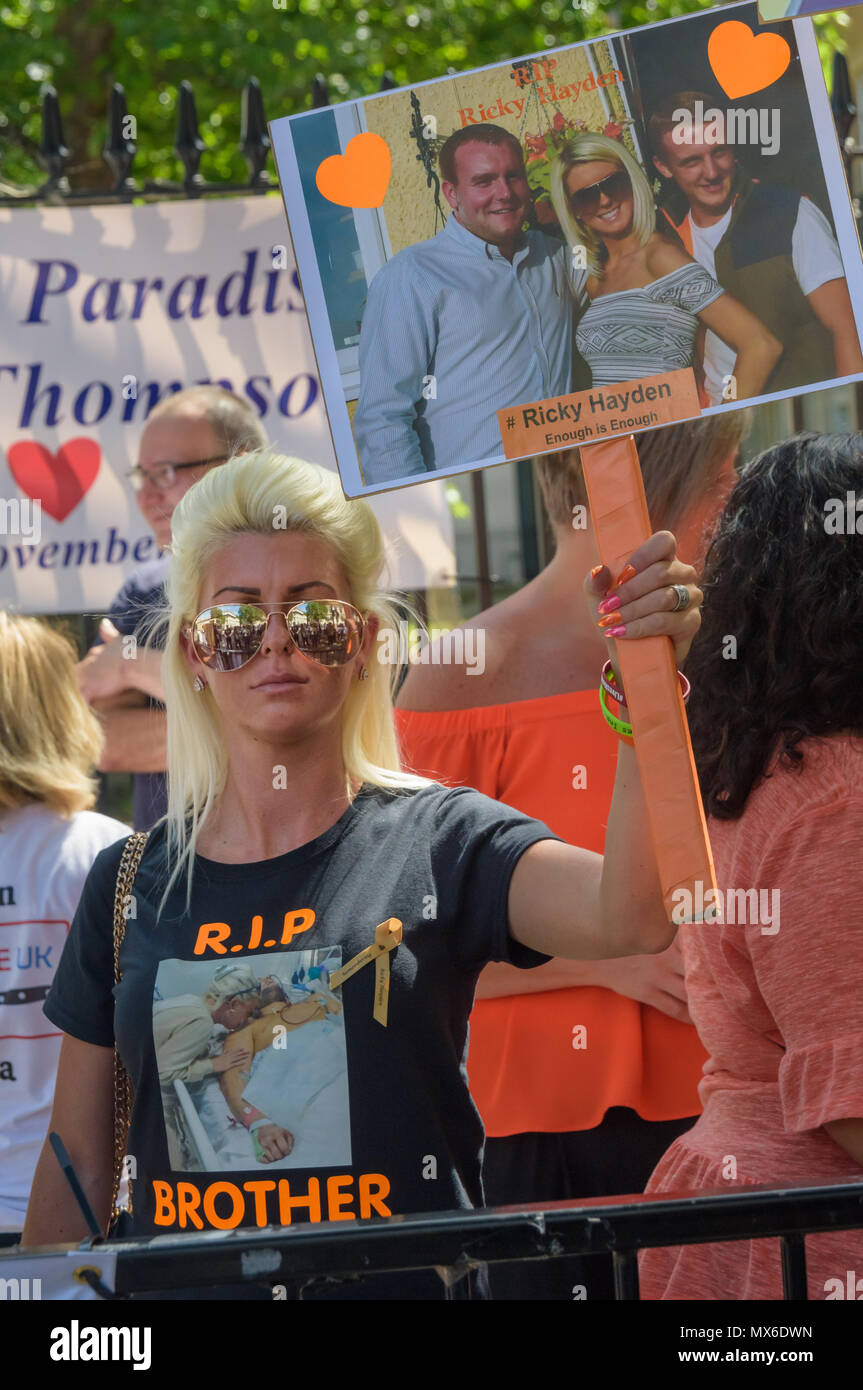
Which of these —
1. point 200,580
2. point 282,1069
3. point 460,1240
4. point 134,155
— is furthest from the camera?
point 134,155

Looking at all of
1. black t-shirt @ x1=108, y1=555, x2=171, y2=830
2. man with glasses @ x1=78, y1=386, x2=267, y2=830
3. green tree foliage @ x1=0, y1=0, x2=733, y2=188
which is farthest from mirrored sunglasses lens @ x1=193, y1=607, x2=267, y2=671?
green tree foliage @ x1=0, y1=0, x2=733, y2=188

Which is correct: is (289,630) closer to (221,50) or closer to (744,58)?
(744,58)

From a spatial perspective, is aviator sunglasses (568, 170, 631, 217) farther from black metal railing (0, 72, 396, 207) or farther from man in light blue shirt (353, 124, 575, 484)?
black metal railing (0, 72, 396, 207)

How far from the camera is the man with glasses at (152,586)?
3.94m

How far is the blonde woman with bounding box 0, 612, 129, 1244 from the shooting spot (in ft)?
9.24

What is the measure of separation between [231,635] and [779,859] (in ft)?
2.50

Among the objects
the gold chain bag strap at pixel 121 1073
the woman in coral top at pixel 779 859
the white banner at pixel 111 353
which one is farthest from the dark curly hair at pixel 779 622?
the white banner at pixel 111 353

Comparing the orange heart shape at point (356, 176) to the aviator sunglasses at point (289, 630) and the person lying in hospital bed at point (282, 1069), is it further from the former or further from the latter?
the person lying in hospital bed at point (282, 1069)

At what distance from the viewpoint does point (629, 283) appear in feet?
5.52

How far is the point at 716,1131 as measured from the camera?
1801 mm

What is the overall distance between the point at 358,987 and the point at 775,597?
717 millimetres

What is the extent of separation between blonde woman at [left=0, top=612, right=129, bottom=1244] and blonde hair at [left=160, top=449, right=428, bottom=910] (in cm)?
89

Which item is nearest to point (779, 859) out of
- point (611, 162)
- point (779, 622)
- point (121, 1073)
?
point (779, 622)

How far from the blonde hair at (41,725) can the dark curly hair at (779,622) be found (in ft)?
4.98
